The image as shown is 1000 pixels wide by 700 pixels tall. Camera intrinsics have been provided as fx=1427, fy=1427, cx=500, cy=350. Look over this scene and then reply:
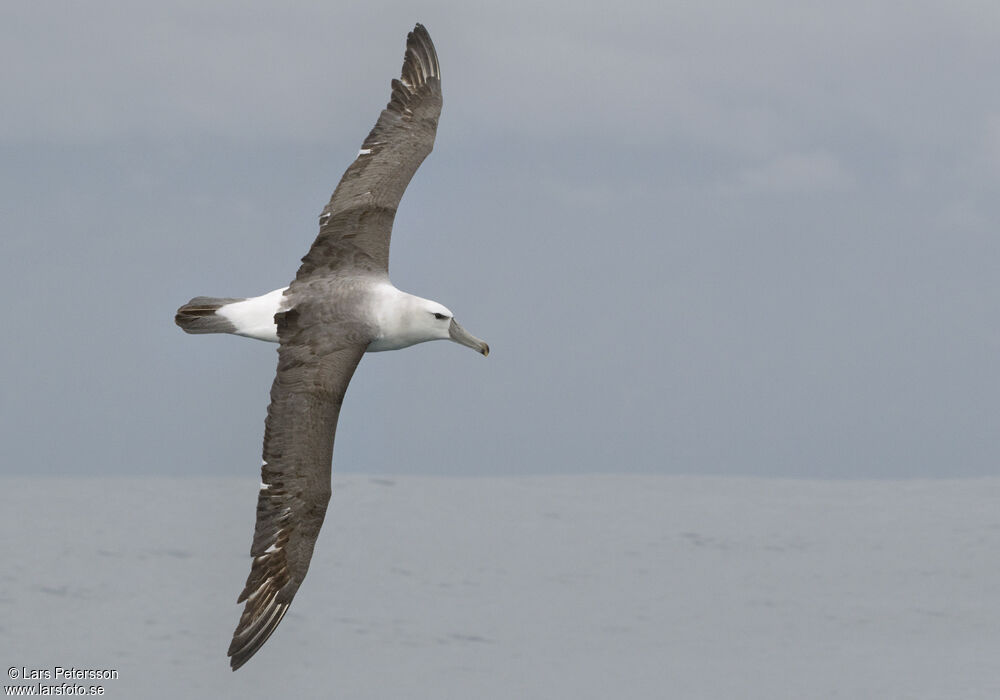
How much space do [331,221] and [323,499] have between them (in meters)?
3.72

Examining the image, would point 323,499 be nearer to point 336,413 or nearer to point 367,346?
point 336,413

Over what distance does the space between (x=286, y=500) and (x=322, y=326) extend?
6.62ft

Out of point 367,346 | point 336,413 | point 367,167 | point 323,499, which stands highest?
point 367,167

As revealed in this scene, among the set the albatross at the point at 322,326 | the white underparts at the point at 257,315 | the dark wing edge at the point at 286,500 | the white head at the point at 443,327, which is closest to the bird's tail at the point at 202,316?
the albatross at the point at 322,326

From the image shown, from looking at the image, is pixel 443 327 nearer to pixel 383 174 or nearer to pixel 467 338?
pixel 467 338

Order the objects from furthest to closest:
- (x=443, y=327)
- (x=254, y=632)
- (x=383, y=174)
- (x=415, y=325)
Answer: (x=383, y=174) → (x=443, y=327) → (x=415, y=325) → (x=254, y=632)

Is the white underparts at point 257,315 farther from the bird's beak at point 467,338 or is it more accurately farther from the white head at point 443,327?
the bird's beak at point 467,338

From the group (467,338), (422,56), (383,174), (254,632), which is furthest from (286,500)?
(422,56)

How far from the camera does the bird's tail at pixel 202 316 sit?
1596 centimetres

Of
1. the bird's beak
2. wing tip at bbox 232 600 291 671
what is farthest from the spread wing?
wing tip at bbox 232 600 291 671

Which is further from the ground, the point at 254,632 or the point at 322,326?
the point at 322,326

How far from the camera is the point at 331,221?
53.0 feet

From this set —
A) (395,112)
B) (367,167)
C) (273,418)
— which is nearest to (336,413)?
(273,418)

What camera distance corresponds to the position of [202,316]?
1606 centimetres
